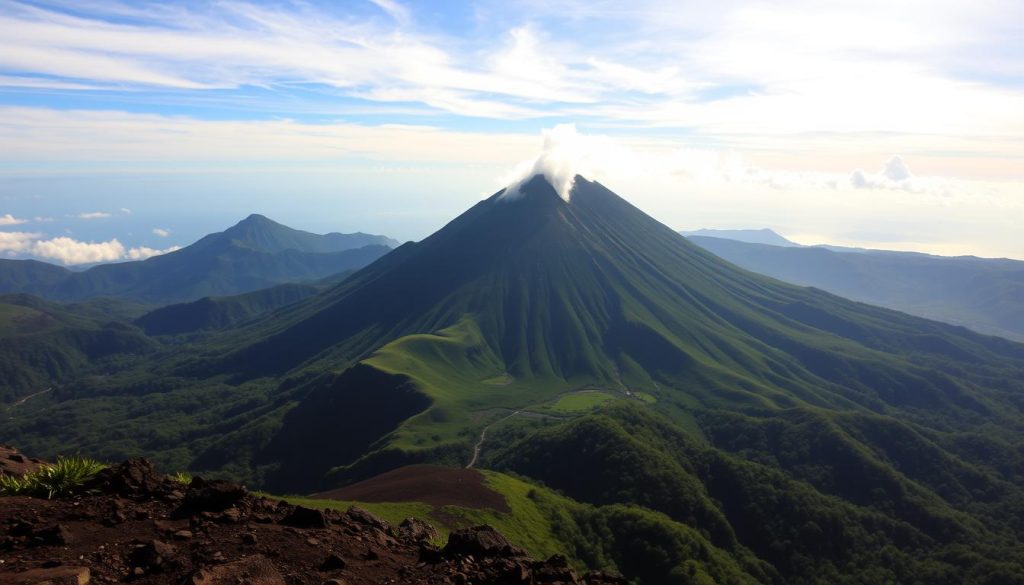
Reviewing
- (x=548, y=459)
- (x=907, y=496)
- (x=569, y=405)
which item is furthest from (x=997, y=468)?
(x=548, y=459)

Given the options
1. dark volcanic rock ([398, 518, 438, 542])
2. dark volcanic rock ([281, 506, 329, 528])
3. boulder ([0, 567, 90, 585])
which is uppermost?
boulder ([0, 567, 90, 585])

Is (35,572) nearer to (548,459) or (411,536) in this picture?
(411,536)

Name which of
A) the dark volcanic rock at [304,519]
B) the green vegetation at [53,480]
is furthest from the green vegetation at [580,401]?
the green vegetation at [53,480]

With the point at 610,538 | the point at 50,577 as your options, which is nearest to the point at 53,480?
the point at 50,577

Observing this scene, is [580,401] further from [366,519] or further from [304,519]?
[304,519]

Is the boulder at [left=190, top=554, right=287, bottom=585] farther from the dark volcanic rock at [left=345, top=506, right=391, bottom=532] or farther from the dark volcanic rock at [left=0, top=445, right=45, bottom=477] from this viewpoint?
the dark volcanic rock at [left=0, top=445, right=45, bottom=477]

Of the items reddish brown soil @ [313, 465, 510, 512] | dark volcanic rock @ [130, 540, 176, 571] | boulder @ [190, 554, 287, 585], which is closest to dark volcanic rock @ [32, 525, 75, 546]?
dark volcanic rock @ [130, 540, 176, 571]
